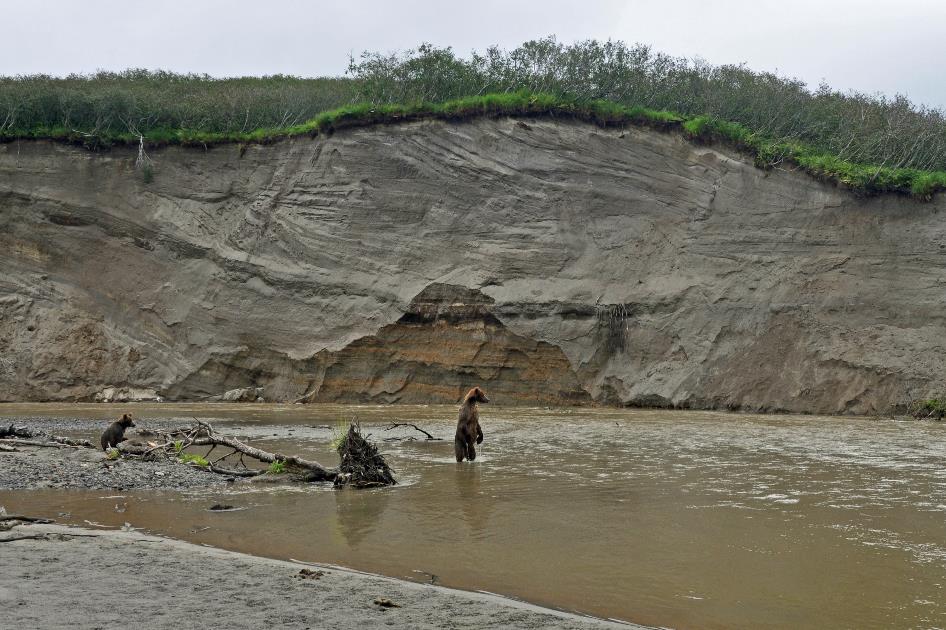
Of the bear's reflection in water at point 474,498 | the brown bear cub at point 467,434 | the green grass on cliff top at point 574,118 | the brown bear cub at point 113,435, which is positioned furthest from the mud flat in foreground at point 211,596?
the green grass on cliff top at point 574,118

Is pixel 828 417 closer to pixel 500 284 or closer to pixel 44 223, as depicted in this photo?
pixel 500 284

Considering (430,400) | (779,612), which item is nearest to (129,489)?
(779,612)

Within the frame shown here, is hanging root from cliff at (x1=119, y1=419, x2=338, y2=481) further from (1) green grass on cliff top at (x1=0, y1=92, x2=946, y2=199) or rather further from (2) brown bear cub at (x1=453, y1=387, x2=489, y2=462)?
(1) green grass on cliff top at (x1=0, y1=92, x2=946, y2=199)

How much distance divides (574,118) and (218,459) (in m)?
19.6

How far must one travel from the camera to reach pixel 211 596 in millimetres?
4941

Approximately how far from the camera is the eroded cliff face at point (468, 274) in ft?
77.5

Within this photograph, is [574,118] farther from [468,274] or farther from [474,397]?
[474,397]

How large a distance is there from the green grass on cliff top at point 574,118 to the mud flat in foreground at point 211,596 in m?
22.9

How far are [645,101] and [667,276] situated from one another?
775 cm

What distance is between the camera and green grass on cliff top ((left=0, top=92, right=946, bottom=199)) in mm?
24484

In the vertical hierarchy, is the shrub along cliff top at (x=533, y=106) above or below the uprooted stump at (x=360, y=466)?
above

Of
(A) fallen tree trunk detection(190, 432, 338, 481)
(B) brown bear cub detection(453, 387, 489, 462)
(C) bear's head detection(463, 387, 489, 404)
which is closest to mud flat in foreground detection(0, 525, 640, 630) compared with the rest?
(A) fallen tree trunk detection(190, 432, 338, 481)

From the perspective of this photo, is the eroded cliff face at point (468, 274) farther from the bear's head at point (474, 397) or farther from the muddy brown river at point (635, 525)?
the bear's head at point (474, 397)

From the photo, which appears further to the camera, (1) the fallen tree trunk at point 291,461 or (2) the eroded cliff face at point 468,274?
(2) the eroded cliff face at point 468,274
